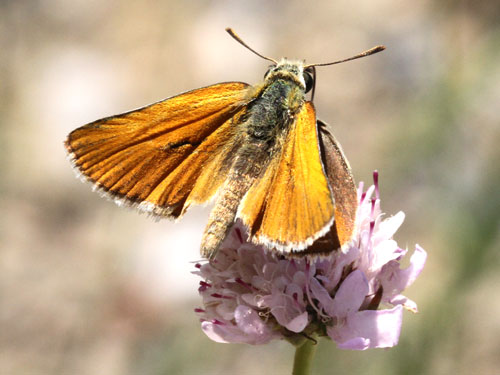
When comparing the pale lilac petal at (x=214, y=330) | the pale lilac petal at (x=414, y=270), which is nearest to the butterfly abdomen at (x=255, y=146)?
the pale lilac petal at (x=214, y=330)

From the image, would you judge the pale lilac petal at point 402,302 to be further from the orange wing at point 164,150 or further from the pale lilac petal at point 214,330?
the orange wing at point 164,150

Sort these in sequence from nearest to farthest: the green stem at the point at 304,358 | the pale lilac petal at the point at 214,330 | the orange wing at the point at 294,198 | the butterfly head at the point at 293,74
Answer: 1. the orange wing at the point at 294,198
2. the green stem at the point at 304,358
3. the pale lilac petal at the point at 214,330
4. the butterfly head at the point at 293,74

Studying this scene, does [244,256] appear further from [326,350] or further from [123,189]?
[326,350]

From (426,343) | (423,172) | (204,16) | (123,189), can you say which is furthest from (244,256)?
(204,16)

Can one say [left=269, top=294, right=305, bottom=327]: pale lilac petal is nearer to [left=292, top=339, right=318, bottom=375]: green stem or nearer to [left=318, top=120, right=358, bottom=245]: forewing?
[left=292, top=339, right=318, bottom=375]: green stem

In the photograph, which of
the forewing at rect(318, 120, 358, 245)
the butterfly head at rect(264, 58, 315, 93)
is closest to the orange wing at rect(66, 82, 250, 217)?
the butterfly head at rect(264, 58, 315, 93)
